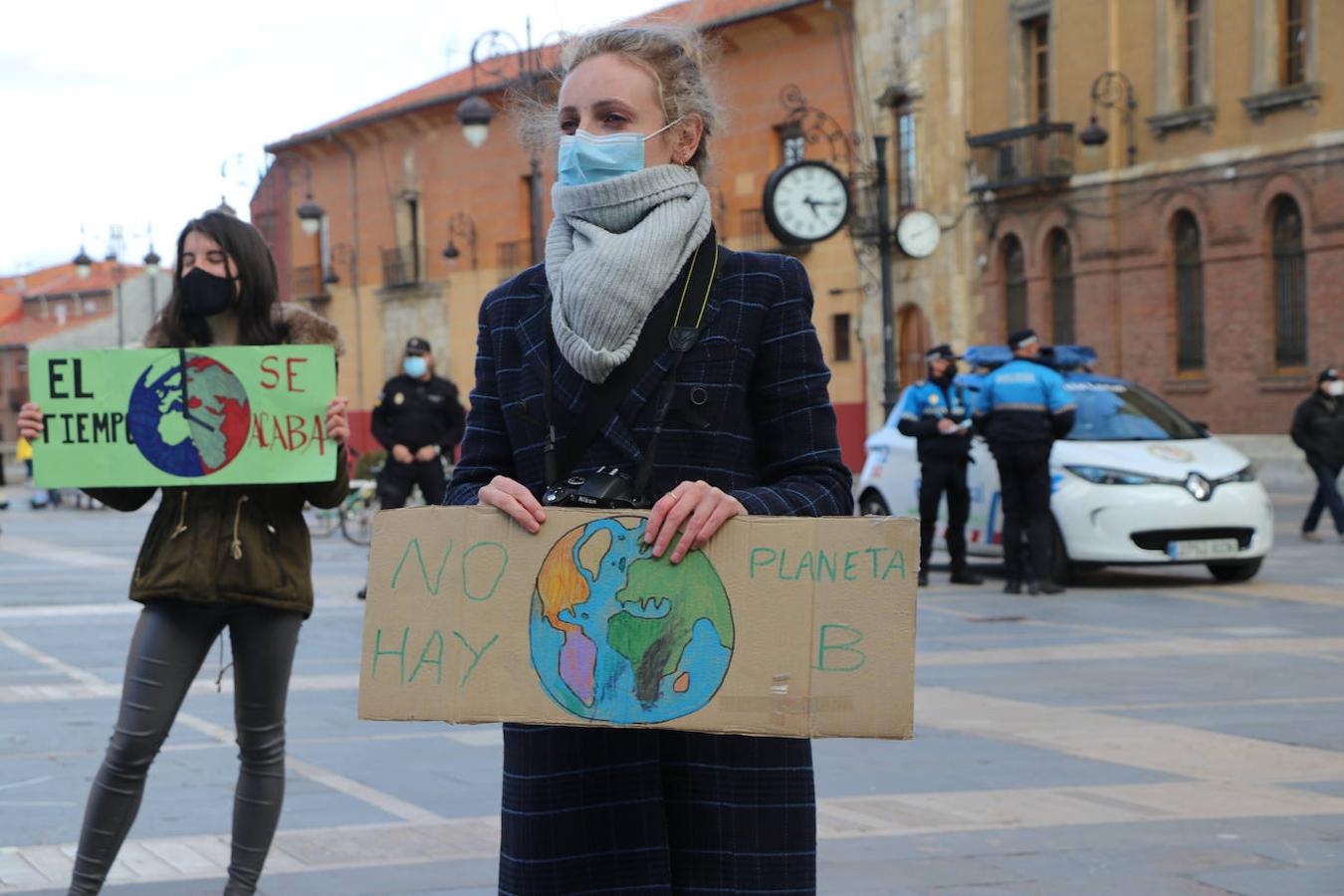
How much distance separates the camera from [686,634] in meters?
3.12

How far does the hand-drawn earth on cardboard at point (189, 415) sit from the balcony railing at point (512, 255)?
164 ft

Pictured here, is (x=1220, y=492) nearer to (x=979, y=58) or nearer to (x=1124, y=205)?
(x=1124, y=205)

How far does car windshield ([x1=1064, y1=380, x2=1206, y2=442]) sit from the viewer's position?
17.1 m

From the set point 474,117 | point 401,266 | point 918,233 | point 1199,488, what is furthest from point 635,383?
point 401,266

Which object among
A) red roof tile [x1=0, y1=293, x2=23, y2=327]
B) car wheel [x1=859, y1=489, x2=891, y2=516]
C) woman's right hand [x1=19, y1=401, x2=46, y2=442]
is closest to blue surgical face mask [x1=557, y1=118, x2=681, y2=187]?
woman's right hand [x1=19, y1=401, x2=46, y2=442]

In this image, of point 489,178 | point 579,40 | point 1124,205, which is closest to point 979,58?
point 1124,205

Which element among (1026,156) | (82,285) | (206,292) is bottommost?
(206,292)

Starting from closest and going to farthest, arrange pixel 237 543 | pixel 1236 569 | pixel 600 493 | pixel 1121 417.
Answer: pixel 600 493
pixel 237 543
pixel 1236 569
pixel 1121 417

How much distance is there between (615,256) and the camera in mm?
3291

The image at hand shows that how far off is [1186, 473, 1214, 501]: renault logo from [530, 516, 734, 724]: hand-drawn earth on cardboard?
13783 millimetres

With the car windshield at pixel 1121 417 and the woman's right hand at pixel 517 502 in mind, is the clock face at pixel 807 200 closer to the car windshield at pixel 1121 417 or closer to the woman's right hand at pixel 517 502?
the car windshield at pixel 1121 417

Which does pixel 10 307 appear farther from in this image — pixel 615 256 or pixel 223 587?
pixel 615 256

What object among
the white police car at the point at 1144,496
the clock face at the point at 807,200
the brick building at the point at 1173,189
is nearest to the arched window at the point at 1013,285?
the brick building at the point at 1173,189

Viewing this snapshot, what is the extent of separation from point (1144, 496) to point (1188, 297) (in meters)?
20.8
